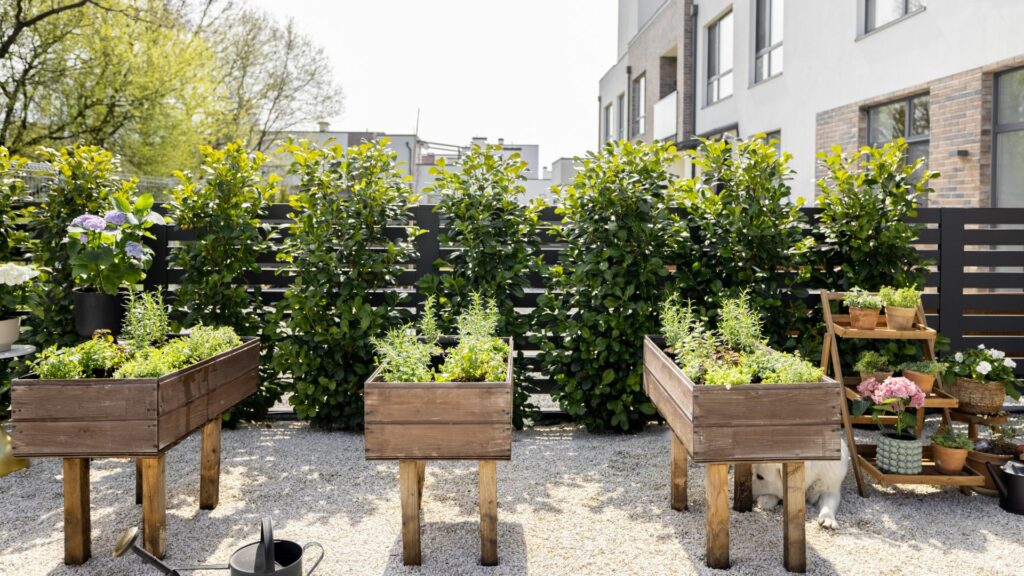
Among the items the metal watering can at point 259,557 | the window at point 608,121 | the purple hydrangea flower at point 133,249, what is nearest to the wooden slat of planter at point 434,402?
the metal watering can at point 259,557

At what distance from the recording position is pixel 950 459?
141 inches

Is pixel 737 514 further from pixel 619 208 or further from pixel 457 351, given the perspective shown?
pixel 619 208

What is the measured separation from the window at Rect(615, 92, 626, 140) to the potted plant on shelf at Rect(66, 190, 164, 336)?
17026 millimetres

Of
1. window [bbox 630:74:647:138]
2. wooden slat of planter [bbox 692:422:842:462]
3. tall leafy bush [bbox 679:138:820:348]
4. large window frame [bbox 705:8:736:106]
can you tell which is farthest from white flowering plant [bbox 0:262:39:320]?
window [bbox 630:74:647:138]

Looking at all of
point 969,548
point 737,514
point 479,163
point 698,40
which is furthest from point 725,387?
point 698,40

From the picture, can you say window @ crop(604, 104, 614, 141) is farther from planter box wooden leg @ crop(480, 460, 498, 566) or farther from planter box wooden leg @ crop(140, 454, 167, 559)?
planter box wooden leg @ crop(140, 454, 167, 559)

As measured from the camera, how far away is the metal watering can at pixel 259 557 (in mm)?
2115

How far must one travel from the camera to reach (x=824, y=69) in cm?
959

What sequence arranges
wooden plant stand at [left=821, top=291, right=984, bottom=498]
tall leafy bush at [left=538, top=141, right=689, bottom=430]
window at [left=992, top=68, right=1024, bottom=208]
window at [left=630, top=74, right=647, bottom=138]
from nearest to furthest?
wooden plant stand at [left=821, top=291, right=984, bottom=498] → tall leafy bush at [left=538, top=141, right=689, bottom=430] → window at [left=992, top=68, right=1024, bottom=208] → window at [left=630, top=74, right=647, bottom=138]

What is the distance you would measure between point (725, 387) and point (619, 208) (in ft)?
6.86

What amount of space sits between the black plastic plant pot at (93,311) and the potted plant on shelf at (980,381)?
4.75m

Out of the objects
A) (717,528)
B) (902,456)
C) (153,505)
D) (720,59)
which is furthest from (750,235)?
(720,59)

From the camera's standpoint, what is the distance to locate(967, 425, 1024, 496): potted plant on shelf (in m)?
3.63

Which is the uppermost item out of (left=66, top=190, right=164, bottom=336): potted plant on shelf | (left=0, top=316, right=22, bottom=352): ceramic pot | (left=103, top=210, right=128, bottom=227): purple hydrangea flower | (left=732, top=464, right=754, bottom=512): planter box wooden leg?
(left=103, top=210, right=128, bottom=227): purple hydrangea flower
